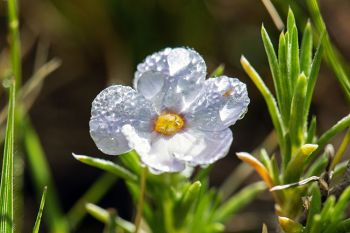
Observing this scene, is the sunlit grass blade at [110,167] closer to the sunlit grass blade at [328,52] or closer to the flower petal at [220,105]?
the flower petal at [220,105]

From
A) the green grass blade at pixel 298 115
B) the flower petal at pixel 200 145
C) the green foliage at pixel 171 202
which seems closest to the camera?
the flower petal at pixel 200 145

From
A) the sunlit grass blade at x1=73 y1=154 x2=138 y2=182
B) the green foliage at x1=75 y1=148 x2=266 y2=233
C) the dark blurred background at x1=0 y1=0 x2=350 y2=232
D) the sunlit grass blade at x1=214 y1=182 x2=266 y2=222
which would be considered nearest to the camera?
the sunlit grass blade at x1=73 y1=154 x2=138 y2=182

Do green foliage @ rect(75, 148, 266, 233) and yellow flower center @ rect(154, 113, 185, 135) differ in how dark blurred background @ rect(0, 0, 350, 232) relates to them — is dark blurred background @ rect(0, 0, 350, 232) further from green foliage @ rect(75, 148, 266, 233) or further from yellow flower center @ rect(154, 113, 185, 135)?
yellow flower center @ rect(154, 113, 185, 135)

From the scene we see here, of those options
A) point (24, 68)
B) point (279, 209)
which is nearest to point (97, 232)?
point (24, 68)

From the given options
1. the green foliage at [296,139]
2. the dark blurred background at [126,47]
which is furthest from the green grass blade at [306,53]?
the dark blurred background at [126,47]

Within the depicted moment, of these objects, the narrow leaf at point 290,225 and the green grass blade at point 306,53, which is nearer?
the narrow leaf at point 290,225

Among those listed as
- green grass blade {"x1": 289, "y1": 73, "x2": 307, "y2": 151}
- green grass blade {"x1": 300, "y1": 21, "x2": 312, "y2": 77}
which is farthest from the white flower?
green grass blade {"x1": 300, "y1": 21, "x2": 312, "y2": 77}

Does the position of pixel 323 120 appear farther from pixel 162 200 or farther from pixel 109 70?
pixel 162 200
